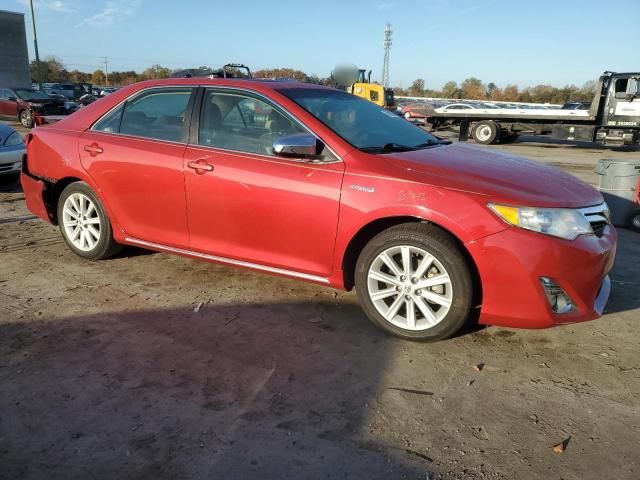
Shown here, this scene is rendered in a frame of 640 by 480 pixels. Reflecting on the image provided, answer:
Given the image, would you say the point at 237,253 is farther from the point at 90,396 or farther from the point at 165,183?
the point at 90,396

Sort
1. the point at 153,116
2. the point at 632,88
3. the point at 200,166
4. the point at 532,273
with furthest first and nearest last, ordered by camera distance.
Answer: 1. the point at 632,88
2. the point at 153,116
3. the point at 200,166
4. the point at 532,273

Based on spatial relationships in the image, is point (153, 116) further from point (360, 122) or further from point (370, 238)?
point (370, 238)

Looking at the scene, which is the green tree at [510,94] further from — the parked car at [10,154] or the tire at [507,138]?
the parked car at [10,154]

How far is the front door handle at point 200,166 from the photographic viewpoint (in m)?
3.79

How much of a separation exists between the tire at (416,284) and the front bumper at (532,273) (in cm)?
14

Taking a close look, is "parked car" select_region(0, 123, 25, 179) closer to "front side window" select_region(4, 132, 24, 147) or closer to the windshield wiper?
"front side window" select_region(4, 132, 24, 147)

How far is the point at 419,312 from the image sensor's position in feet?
11.0

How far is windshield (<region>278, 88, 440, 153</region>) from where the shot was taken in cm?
366

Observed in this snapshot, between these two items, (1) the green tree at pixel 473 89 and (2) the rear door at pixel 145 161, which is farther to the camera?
(1) the green tree at pixel 473 89

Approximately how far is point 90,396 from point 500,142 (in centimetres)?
2103

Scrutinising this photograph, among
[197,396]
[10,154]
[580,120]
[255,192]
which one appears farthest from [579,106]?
[197,396]

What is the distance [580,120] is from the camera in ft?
60.9

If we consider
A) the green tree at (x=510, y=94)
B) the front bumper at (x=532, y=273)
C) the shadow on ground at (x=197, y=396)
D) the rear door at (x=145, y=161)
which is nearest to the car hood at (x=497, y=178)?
the front bumper at (x=532, y=273)

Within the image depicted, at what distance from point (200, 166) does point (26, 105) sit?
64.2 ft
